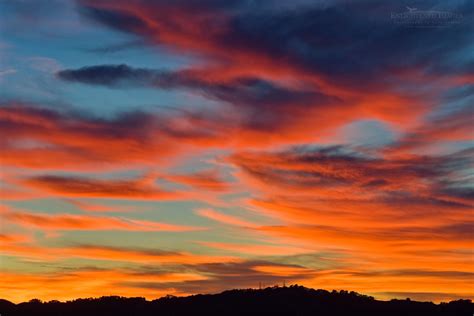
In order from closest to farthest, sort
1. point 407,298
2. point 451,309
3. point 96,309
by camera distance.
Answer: point 451,309 < point 407,298 < point 96,309

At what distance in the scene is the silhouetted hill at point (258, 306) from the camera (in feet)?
170

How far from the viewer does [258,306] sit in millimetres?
52906

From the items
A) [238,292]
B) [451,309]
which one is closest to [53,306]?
[238,292]

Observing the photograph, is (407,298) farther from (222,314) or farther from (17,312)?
(17,312)

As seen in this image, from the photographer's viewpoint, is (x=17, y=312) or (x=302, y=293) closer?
(x=302, y=293)

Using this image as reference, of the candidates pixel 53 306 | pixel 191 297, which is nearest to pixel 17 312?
pixel 53 306

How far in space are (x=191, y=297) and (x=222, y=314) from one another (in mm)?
4788

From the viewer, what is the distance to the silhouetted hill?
2040 inches

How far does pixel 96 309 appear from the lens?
58.1 m

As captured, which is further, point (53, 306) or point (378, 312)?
point (53, 306)

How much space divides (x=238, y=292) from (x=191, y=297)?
11.5 ft

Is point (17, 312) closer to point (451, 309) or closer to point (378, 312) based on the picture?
point (378, 312)

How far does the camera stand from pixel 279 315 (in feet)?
169

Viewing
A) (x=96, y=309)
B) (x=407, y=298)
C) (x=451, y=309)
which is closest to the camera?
(x=451, y=309)
